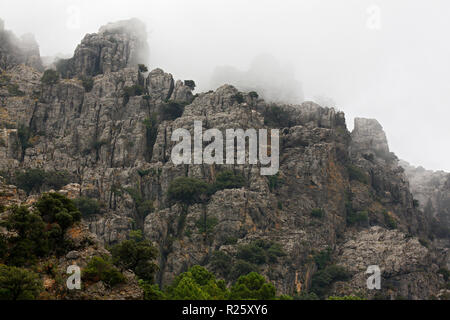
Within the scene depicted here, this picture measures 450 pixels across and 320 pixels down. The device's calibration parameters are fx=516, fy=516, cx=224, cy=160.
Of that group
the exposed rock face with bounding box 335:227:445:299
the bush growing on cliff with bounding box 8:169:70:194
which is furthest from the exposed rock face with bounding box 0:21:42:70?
the exposed rock face with bounding box 335:227:445:299

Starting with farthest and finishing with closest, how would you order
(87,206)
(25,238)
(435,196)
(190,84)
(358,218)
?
(435,196) → (190,84) → (358,218) → (87,206) → (25,238)

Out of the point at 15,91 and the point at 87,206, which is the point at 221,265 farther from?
the point at 15,91

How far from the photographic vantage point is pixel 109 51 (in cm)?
15562

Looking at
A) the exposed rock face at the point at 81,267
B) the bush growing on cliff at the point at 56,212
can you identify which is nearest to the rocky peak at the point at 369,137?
the bush growing on cliff at the point at 56,212

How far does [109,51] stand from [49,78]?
77.7 ft

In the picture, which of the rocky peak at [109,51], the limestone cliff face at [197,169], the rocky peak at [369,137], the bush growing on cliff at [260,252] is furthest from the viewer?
the rocky peak at [369,137]

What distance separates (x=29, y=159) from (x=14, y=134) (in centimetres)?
770

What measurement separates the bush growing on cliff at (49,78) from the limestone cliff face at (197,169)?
145 cm

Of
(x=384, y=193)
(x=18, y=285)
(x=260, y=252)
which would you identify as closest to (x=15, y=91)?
(x=260, y=252)

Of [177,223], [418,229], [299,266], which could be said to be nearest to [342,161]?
[418,229]

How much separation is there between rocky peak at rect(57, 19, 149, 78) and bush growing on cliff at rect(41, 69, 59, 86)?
896 centimetres

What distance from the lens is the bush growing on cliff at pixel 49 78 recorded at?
13812 centimetres

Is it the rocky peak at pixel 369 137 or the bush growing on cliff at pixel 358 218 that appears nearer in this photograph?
the bush growing on cliff at pixel 358 218

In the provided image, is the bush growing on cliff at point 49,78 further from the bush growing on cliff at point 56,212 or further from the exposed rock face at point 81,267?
the bush growing on cliff at point 56,212
